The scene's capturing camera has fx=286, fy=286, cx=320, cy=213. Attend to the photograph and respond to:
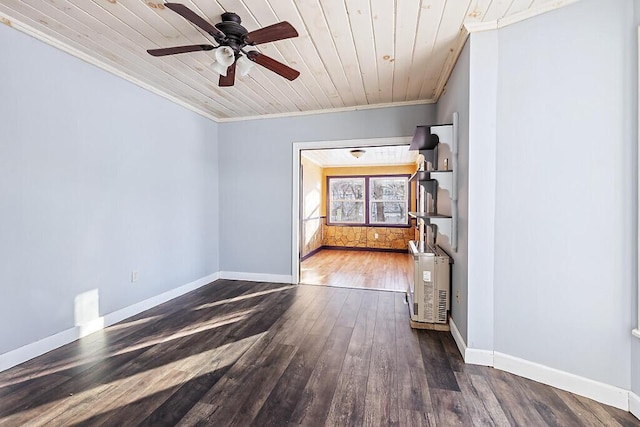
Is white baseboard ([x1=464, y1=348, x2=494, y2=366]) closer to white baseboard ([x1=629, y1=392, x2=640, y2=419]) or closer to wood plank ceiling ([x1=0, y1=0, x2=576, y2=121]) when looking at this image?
white baseboard ([x1=629, y1=392, x2=640, y2=419])

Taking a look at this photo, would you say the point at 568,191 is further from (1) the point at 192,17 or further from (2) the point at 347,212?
(2) the point at 347,212

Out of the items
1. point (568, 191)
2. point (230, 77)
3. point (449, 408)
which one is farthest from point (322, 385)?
point (230, 77)

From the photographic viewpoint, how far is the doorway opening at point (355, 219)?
5.94 metres

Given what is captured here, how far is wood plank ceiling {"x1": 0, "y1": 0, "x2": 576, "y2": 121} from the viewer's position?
190 cm

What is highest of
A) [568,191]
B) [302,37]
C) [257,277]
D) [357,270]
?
[302,37]

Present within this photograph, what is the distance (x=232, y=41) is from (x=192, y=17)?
0.42m

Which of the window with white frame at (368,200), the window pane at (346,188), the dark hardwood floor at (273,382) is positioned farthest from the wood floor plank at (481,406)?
the window pane at (346,188)

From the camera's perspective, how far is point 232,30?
193 centimetres

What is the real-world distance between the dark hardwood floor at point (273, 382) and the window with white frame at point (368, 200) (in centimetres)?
501

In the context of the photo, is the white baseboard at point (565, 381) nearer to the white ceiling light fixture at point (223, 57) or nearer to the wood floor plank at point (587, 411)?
the wood floor plank at point (587, 411)

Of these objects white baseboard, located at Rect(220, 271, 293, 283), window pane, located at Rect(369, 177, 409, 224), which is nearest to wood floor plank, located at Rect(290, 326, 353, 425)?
white baseboard, located at Rect(220, 271, 293, 283)

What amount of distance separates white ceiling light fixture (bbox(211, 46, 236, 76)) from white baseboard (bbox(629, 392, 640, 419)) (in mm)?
3229

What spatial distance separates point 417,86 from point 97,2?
2.89 m

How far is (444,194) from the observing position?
115 inches
